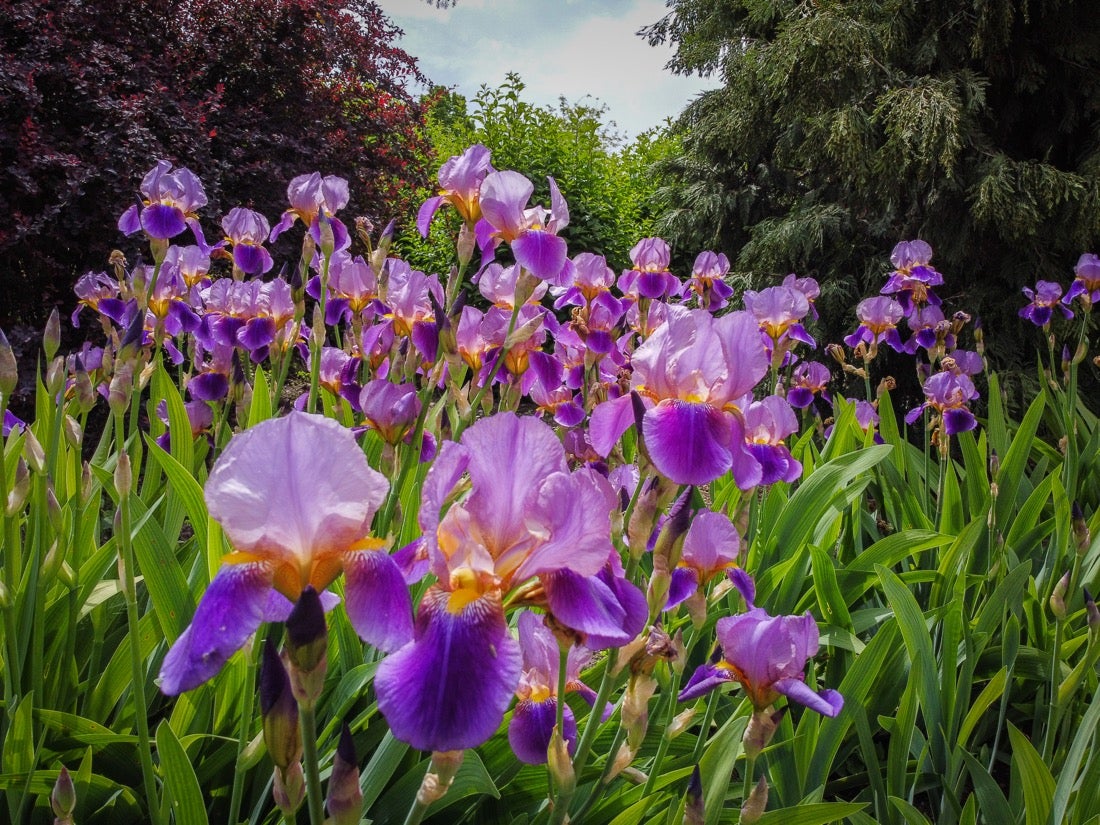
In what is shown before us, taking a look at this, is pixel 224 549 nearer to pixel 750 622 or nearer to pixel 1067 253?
pixel 750 622

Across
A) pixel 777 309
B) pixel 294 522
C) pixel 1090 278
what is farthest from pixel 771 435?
pixel 1090 278

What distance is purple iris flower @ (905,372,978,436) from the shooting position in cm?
338

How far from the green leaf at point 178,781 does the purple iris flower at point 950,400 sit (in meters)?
3.22

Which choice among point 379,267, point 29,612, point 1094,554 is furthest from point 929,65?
point 29,612

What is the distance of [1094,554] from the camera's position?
2.81 metres

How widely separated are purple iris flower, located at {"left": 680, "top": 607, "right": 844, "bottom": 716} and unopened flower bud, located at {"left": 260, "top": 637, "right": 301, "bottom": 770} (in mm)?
723

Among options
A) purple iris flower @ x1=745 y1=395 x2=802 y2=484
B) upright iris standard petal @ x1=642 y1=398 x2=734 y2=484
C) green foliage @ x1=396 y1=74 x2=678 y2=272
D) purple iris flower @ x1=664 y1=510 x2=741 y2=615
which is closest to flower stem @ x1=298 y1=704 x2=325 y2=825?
upright iris standard petal @ x1=642 y1=398 x2=734 y2=484

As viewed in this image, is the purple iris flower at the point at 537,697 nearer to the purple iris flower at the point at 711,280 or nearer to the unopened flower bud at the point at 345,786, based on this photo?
the unopened flower bud at the point at 345,786

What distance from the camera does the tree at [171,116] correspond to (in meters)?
5.50

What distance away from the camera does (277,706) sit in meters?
0.66

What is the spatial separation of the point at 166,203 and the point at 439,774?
95.5 inches

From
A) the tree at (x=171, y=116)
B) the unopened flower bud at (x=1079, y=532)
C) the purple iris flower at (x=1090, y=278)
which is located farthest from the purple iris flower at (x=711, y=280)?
the tree at (x=171, y=116)

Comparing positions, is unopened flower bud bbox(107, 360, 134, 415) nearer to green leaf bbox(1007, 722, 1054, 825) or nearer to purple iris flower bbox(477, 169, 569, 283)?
purple iris flower bbox(477, 169, 569, 283)

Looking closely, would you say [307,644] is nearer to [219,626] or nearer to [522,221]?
[219,626]
